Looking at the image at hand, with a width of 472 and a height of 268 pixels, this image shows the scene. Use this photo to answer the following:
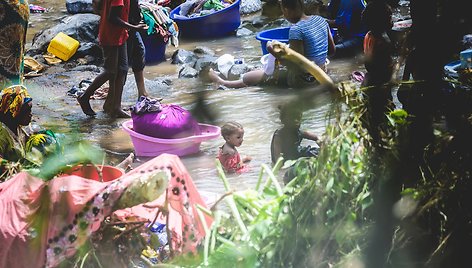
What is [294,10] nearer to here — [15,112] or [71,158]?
[15,112]

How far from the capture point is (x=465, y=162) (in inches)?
52.2

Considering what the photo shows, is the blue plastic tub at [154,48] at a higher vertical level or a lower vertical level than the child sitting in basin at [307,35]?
lower

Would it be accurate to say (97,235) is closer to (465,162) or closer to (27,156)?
(27,156)

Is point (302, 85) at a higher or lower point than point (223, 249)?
higher

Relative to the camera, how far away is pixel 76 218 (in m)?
3.00

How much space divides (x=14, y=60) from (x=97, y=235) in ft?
9.36

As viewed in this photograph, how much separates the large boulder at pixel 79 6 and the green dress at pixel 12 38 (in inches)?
258

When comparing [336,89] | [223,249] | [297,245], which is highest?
[336,89]

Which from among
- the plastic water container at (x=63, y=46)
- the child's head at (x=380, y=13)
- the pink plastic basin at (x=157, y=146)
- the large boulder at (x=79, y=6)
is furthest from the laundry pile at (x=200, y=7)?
the child's head at (x=380, y=13)

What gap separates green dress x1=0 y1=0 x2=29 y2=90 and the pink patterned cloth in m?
2.48

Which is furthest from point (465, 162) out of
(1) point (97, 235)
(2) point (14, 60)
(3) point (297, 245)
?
(2) point (14, 60)

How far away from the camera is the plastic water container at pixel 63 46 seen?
→ 31.0 ft

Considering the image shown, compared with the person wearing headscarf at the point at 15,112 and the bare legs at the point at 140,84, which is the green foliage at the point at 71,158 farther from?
the bare legs at the point at 140,84

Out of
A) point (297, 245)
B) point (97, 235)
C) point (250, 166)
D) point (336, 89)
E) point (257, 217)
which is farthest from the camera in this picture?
point (250, 166)
